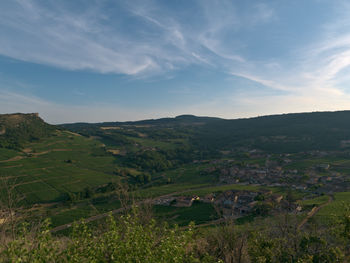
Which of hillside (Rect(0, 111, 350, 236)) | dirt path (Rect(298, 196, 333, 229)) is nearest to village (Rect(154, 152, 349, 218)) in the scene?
hillside (Rect(0, 111, 350, 236))

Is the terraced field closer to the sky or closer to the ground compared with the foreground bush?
closer to the ground

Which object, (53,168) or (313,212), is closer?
(313,212)

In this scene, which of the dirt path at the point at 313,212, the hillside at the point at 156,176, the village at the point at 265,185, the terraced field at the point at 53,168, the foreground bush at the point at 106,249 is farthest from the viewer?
the terraced field at the point at 53,168

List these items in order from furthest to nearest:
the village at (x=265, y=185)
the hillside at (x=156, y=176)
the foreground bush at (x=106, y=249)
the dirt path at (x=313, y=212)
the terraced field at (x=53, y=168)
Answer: the terraced field at (x=53, y=168), the hillside at (x=156, y=176), the village at (x=265, y=185), the dirt path at (x=313, y=212), the foreground bush at (x=106, y=249)

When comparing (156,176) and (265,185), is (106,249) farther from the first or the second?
(156,176)

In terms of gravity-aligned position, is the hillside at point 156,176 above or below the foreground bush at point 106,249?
below

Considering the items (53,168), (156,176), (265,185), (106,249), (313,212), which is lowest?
(156,176)

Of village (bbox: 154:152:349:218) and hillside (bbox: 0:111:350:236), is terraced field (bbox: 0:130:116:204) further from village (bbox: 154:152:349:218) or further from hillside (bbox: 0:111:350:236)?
village (bbox: 154:152:349:218)

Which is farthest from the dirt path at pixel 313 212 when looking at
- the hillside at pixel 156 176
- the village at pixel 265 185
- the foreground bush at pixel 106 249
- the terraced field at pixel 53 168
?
the terraced field at pixel 53 168

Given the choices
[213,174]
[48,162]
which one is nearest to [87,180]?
[48,162]

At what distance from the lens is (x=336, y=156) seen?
148000 mm

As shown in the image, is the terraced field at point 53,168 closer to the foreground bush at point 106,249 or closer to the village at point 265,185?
the village at point 265,185

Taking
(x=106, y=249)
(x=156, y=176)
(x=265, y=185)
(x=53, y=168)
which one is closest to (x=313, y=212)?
(x=265, y=185)

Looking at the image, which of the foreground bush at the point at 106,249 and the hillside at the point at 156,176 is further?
the hillside at the point at 156,176
